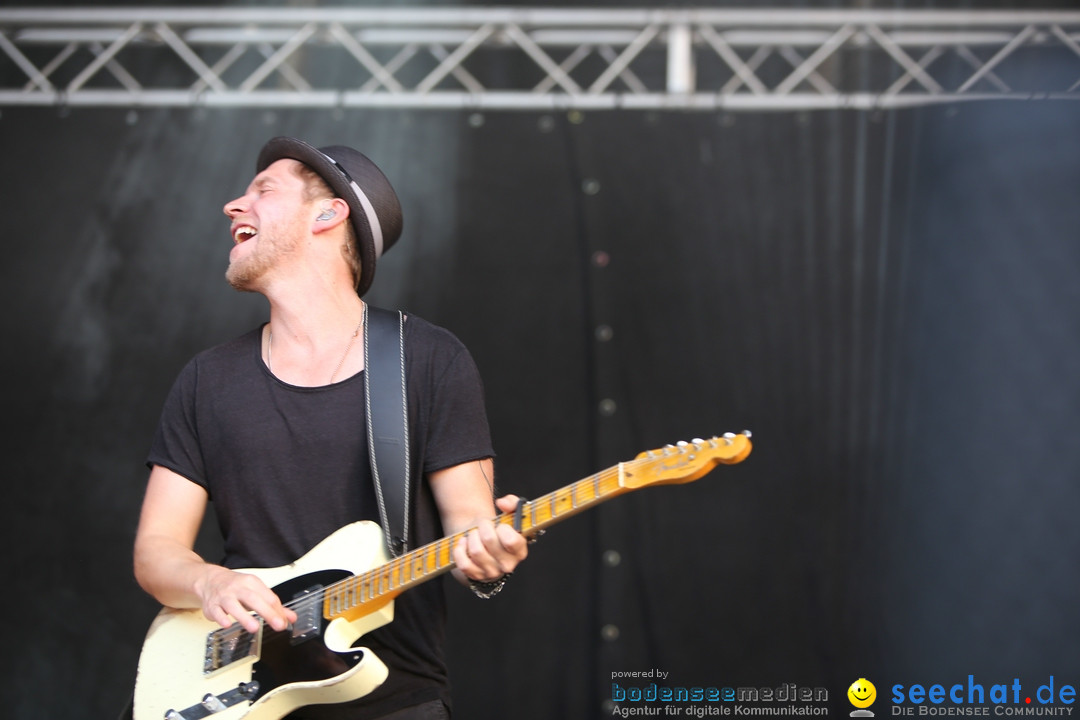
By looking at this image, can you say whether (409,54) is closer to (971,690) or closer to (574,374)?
(574,374)

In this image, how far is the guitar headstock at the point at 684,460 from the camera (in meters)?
1.93

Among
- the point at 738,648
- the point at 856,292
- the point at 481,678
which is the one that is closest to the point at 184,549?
the point at 481,678

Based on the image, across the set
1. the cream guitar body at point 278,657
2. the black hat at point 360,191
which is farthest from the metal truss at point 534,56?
the cream guitar body at point 278,657

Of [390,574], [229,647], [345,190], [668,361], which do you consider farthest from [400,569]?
[668,361]

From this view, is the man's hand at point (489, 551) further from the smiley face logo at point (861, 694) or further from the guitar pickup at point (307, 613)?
the smiley face logo at point (861, 694)

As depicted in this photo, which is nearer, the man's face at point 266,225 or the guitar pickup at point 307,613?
the guitar pickup at point 307,613

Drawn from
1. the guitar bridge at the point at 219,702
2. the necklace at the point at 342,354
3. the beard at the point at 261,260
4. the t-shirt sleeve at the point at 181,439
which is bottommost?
the guitar bridge at the point at 219,702

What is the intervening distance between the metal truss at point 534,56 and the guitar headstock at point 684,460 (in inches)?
98.6

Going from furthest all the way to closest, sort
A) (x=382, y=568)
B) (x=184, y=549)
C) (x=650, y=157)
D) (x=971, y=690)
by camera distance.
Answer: (x=650, y=157), (x=971, y=690), (x=184, y=549), (x=382, y=568)

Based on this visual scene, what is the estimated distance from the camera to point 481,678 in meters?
4.16

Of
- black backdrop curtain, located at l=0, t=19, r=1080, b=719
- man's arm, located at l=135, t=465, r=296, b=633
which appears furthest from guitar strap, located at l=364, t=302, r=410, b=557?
black backdrop curtain, located at l=0, t=19, r=1080, b=719

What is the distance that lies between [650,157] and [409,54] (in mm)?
1023

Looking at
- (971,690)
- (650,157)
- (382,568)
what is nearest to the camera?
(382,568)

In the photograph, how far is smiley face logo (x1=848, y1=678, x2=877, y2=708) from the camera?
4031mm
